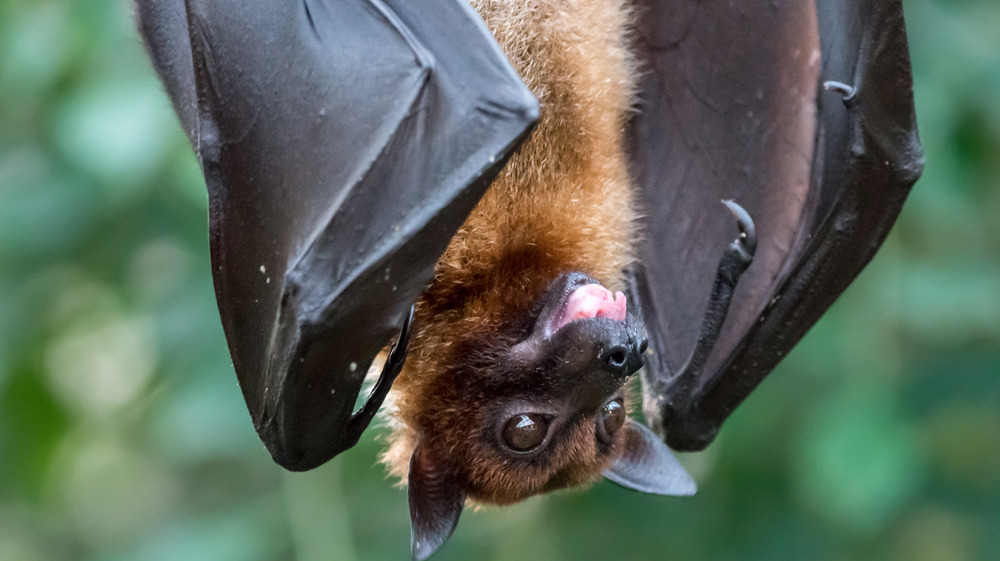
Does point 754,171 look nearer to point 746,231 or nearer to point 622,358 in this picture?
point 746,231

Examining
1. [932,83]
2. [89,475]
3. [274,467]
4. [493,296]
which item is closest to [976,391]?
[932,83]

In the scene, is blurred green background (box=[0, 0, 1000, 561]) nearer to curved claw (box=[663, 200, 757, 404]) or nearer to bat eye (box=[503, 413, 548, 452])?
curved claw (box=[663, 200, 757, 404])

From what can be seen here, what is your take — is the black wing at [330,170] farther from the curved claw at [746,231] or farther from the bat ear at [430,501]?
the curved claw at [746,231]

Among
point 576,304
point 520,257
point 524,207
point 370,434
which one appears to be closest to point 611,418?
point 576,304

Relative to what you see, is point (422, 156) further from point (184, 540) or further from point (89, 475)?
point (89, 475)

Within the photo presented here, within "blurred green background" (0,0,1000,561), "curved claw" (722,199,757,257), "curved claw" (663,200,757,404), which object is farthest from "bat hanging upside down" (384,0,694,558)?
"blurred green background" (0,0,1000,561)

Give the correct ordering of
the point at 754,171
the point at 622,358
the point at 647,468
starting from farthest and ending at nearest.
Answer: the point at 754,171 < the point at 647,468 < the point at 622,358

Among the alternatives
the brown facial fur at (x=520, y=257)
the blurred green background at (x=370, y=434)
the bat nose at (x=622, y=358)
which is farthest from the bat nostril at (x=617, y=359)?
the blurred green background at (x=370, y=434)
